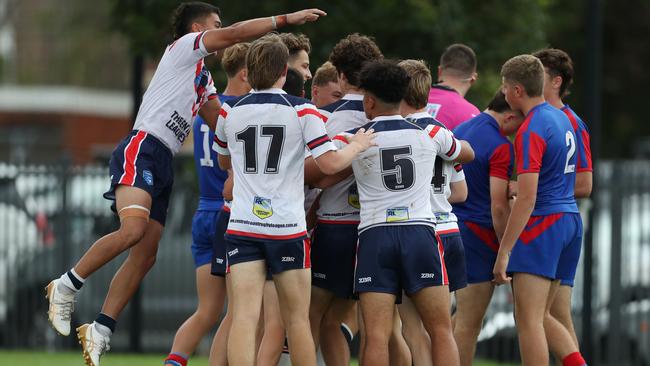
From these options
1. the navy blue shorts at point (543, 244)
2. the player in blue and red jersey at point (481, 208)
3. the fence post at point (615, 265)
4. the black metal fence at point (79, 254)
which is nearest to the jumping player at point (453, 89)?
the player in blue and red jersey at point (481, 208)

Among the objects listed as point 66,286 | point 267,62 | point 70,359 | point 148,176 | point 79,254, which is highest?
point 267,62

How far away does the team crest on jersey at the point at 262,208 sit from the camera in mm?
8516

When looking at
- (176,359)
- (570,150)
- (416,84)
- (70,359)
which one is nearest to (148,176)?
(176,359)

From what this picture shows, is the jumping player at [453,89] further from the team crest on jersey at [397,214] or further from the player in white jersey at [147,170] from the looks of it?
the player in white jersey at [147,170]

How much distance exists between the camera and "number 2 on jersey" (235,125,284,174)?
852cm

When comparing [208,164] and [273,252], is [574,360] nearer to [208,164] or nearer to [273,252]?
[273,252]

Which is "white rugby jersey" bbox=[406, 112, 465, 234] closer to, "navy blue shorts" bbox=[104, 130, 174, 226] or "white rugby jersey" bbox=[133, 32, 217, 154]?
"white rugby jersey" bbox=[133, 32, 217, 154]

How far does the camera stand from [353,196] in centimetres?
901

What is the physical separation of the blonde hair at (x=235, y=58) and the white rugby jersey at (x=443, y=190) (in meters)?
1.55

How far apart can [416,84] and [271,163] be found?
1138 millimetres

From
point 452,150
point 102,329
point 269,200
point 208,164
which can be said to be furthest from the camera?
point 208,164

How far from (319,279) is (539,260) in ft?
5.12

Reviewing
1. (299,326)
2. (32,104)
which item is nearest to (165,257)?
(299,326)

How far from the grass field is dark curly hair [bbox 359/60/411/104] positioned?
21.8ft
